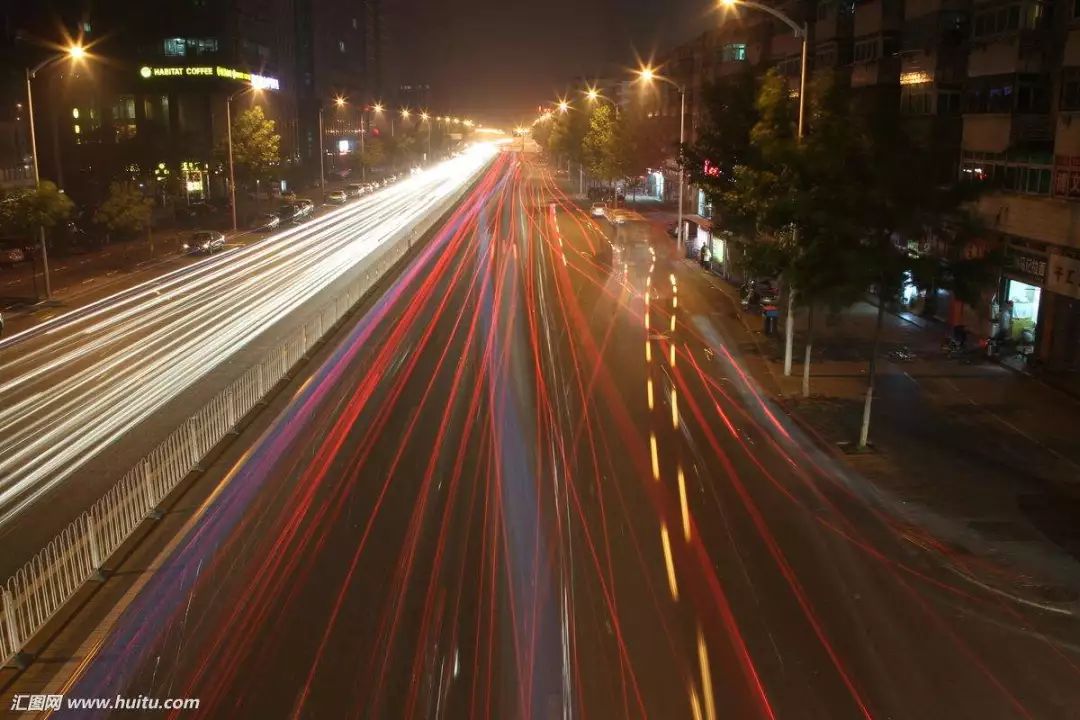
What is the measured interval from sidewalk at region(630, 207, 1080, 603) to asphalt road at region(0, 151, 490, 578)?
11739mm

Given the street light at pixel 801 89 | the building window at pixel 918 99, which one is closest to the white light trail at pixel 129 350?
the street light at pixel 801 89

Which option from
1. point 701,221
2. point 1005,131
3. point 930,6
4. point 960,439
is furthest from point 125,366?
point 701,221

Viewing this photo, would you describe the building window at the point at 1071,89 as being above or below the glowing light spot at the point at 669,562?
above

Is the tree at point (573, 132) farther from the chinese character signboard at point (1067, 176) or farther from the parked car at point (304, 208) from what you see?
the chinese character signboard at point (1067, 176)

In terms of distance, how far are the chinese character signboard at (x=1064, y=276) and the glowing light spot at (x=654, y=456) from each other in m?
9.90

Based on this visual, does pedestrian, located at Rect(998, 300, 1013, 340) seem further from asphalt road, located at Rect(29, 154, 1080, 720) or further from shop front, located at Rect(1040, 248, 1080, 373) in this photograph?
asphalt road, located at Rect(29, 154, 1080, 720)

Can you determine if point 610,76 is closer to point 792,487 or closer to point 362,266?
point 362,266

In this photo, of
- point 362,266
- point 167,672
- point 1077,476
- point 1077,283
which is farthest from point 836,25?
point 167,672

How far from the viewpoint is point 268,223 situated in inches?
2191

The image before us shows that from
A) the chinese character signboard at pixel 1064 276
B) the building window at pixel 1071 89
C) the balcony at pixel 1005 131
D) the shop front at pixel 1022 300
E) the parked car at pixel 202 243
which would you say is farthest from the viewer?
the parked car at pixel 202 243

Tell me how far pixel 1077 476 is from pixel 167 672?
13.2 metres

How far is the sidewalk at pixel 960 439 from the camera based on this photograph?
40.3 feet

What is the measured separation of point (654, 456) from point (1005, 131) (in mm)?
12843

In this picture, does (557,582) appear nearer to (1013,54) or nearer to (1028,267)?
(1028,267)
